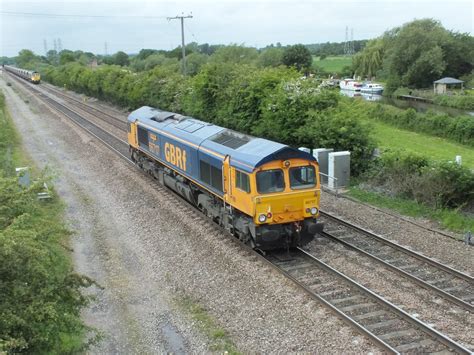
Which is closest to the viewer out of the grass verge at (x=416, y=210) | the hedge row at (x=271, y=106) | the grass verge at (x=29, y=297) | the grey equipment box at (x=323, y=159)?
the grass verge at (x=29, y=297)

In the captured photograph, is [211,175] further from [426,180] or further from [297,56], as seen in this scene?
[297,56]

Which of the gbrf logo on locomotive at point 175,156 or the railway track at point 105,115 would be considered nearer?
the gbrf logo on locomotive at point 175,156

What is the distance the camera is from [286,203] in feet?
43.2

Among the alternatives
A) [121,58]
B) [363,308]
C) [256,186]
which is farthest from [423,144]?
[121,58]

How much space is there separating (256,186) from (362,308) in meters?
3.95

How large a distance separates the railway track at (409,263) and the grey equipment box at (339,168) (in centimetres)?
413

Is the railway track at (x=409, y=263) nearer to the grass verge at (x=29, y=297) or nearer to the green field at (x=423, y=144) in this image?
the grass verge at (x=29, y=297)

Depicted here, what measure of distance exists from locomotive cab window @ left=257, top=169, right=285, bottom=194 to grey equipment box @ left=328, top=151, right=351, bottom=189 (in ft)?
24.1

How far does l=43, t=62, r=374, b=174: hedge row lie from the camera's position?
21.6m

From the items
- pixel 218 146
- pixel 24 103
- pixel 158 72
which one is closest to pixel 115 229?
pixel 218 146

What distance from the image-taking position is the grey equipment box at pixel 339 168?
795 inches

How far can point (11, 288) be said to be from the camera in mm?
7520

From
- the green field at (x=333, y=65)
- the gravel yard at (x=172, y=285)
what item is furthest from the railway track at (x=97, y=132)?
the green field at (x=333, y=65)

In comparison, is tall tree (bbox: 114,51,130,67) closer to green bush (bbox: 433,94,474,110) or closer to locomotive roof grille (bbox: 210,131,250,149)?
green bush (bbox: 433,94,474,110)
